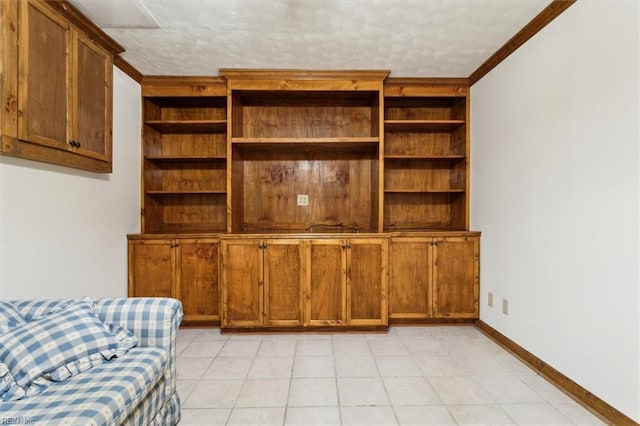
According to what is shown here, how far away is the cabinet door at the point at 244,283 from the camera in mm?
2793

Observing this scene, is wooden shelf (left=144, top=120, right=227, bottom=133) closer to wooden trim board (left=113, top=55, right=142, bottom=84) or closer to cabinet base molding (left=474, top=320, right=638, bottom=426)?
wooden trim board (left=113, top=55, right=142, bottom=84)

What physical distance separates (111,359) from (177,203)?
2.25 metres

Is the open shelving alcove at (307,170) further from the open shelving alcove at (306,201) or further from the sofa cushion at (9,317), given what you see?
the sofa cushion at (9,317)

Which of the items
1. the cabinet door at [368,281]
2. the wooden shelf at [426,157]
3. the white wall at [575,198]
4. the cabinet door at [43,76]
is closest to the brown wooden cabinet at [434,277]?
the cabinet door at [368,281]

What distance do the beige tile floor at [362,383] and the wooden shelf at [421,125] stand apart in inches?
82.7

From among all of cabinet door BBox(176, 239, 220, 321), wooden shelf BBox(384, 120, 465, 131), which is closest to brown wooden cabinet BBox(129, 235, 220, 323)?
cabinet door BBox(176, 239, 220, 321)

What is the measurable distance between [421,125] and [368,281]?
1.74 meters

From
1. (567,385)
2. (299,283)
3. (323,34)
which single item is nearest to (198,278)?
(299,283)

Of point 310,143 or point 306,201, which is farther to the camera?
point 306,201

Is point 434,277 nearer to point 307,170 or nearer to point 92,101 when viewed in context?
point 307,170

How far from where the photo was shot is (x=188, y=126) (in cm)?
321

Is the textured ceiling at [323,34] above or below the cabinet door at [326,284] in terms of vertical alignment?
above

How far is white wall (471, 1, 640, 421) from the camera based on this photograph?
1.54 metres

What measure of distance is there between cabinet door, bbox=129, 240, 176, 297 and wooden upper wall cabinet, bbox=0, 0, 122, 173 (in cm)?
83
